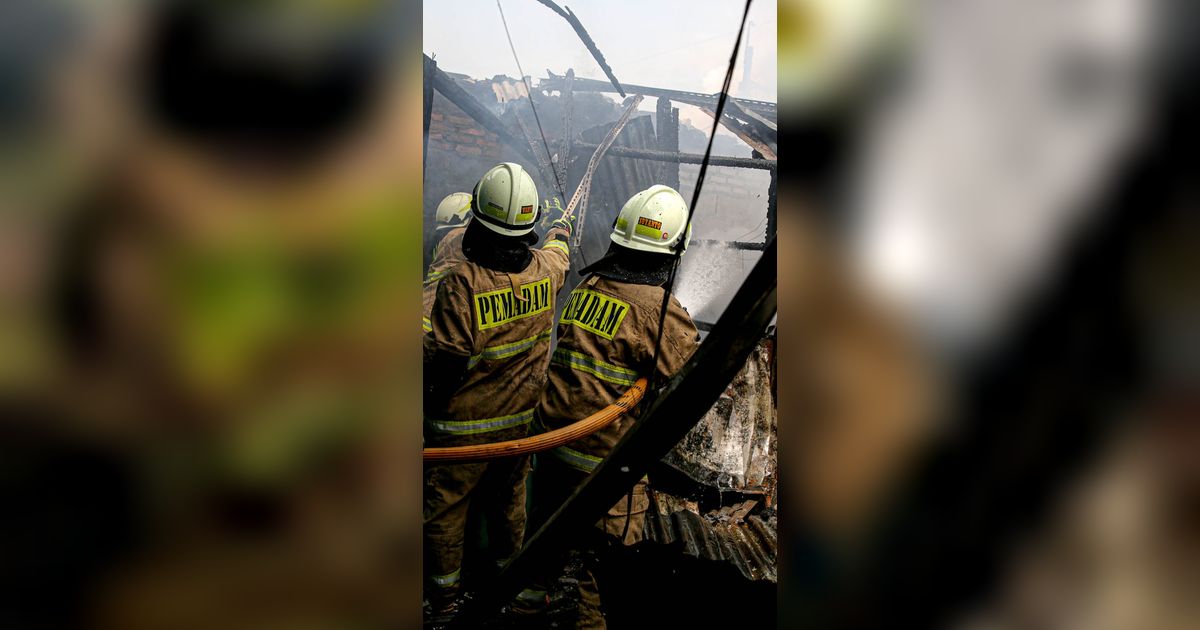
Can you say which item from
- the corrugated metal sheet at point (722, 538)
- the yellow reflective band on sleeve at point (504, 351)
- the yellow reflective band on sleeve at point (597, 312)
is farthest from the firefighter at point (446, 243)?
the corrugated metal sheet at point (722, 538)

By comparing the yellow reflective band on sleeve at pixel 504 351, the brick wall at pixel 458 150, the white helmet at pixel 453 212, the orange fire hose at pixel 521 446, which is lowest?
the orange fire hose at pixel 521 446

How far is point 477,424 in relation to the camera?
4.10 metres

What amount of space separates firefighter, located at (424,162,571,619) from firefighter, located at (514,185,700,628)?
14.8 inches

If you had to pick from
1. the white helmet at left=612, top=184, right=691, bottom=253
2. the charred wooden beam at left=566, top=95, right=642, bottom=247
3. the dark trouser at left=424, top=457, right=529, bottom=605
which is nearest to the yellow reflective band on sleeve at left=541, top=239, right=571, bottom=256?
the white helmet at left=612, top=184, right=691, bottom=253

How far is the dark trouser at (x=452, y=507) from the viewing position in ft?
13.7

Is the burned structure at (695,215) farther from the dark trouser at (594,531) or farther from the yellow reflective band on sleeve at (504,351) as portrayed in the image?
the yellow reflective band on sleeve at (504,351)

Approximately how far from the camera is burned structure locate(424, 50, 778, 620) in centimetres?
393

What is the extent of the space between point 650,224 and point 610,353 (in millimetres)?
792

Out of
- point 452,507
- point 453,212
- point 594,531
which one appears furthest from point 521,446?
point 453,212

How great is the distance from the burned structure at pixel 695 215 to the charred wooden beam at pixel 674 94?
0.06 feet

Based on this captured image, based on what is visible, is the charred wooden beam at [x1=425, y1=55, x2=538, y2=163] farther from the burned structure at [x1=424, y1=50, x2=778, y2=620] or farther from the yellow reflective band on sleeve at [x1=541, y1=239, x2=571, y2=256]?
the yellow reflective band on sleeve at [x1=541, y1=239, x2=571, y2=256]
